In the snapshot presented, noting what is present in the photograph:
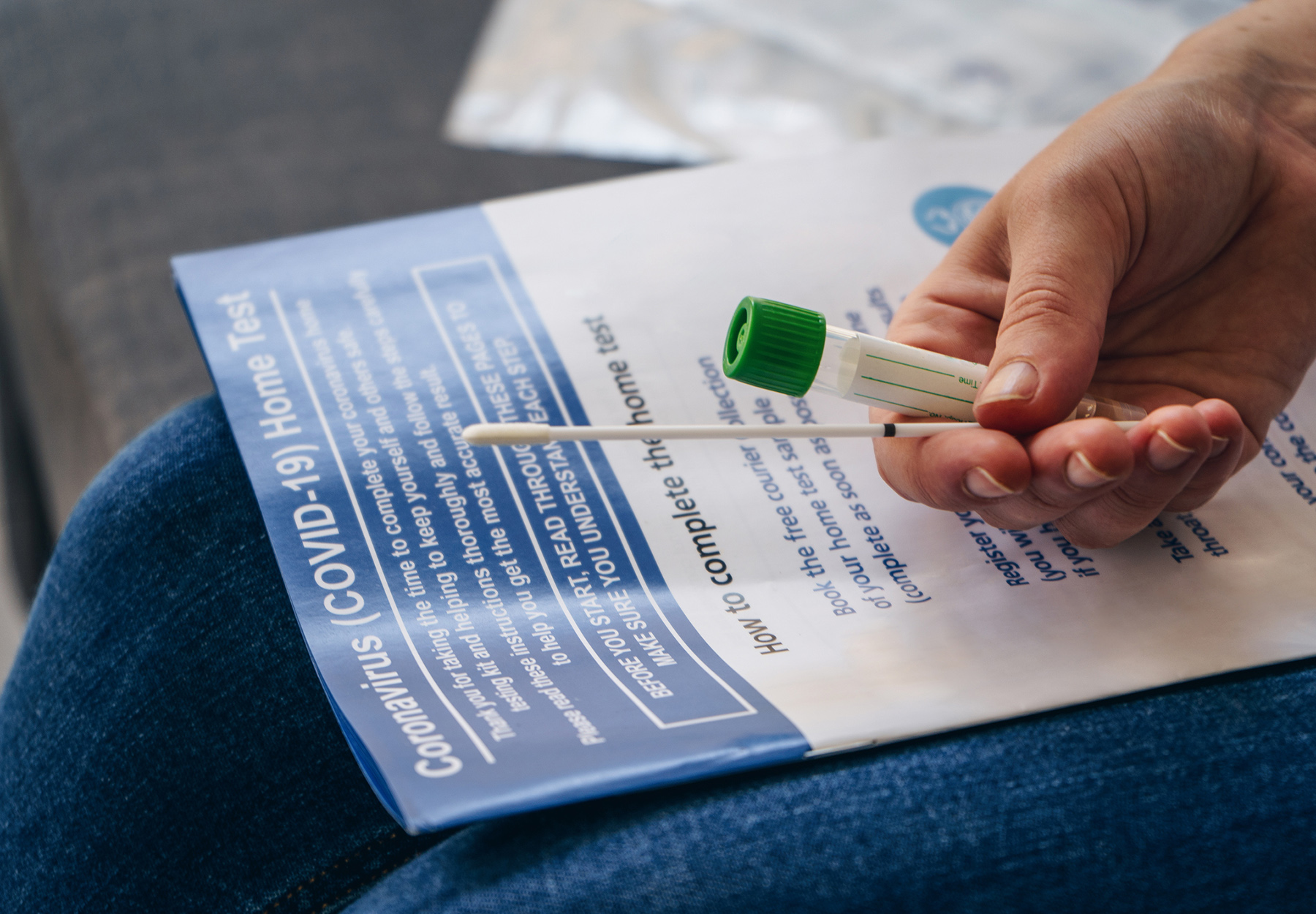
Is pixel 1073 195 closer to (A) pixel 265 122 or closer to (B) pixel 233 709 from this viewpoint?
(B) pixel 233 709

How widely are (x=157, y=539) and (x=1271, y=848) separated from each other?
1.51ft

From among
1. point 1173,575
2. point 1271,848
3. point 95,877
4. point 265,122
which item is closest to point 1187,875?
point 1271,848

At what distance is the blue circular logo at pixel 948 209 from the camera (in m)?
0.60

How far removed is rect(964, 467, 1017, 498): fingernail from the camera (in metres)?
0.38

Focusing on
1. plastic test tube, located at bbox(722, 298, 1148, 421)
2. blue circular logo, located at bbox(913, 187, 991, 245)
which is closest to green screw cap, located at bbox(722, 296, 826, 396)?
plastic test tube, located at bbox(722, 298, 1148, 421)

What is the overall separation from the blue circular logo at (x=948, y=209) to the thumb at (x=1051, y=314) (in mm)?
147

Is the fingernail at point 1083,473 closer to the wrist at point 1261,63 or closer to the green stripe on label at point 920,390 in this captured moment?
the green stripe on label at point 920,390

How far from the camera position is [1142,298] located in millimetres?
507

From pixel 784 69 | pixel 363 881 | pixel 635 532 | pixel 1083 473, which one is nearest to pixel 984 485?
pixel 1083 473

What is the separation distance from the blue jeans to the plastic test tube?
0.13m

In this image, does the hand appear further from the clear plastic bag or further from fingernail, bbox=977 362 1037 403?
the clear plastic bag

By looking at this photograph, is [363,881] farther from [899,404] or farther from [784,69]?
[784,69]

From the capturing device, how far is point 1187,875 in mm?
328

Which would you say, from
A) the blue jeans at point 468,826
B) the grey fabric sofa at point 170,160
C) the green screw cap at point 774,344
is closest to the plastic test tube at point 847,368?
the green screw cap at point 774,344
